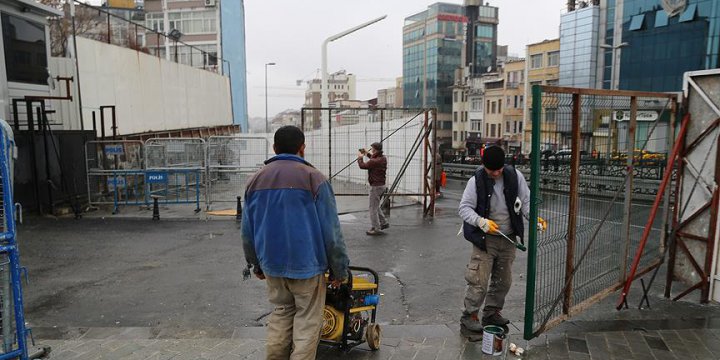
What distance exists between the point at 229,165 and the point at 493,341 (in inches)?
403

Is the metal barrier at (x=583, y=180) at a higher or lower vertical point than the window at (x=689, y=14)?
lower

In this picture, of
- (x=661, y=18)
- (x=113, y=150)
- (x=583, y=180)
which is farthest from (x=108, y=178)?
(x=661, y=18)

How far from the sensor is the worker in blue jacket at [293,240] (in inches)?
138

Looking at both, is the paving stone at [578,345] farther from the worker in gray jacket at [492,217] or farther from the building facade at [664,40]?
the building facade at [664,40]

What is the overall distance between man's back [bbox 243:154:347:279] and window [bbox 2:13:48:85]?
37.5 feet

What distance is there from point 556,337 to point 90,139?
41.2ft

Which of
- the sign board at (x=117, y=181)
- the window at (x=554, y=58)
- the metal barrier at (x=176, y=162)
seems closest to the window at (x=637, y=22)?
the window at (x=554, y=58)

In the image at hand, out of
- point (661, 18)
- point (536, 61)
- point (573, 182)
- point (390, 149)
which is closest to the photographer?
point (573, 182)

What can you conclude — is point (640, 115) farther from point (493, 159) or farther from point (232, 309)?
point (232, 309)

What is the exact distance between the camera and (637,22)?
47.5m

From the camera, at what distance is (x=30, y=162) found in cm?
1148

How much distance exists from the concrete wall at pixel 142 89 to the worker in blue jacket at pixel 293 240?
1368 centimetres

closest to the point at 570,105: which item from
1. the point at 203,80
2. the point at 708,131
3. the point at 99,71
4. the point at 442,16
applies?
the point at 708,131

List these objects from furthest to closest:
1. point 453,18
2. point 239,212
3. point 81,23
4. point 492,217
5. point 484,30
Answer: point 484,30 < point 453,18 < point 81,23 < point 239,212 < point 492,217
